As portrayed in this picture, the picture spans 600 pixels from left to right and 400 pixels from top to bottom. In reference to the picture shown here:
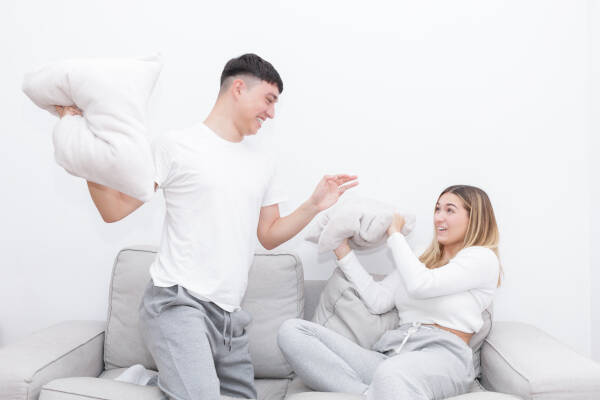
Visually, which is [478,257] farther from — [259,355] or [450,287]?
[259,355]

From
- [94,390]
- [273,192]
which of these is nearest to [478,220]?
[273,192]

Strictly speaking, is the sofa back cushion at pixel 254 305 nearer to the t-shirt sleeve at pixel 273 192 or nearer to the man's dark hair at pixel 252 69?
the t-shirt sleeve at pixel 273 192

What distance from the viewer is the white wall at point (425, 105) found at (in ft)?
7.13

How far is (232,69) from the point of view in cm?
170

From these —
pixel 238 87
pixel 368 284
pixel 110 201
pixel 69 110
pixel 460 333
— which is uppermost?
pixel 238 87

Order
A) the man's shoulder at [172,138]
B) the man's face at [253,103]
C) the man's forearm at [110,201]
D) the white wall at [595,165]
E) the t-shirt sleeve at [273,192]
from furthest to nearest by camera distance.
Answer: the white wall at [595,165], the t-shirt sleeve at [273,192], the man's face at [253,103], the man's shoulder at [172,138], the man's forearm at [110,201]

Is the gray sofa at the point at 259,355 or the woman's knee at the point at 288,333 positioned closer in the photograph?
the gray sofa at the point at 259,355

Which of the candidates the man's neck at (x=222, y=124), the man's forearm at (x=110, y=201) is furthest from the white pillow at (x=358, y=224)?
the man's forearm at (x=110, y=201)

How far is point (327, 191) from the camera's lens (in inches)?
68.4

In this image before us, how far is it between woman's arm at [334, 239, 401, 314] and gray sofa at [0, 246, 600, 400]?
0.19 metres

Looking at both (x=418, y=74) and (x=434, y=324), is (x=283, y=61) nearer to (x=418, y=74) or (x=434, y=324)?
(x=418, y=74)

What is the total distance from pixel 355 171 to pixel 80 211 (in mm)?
1223

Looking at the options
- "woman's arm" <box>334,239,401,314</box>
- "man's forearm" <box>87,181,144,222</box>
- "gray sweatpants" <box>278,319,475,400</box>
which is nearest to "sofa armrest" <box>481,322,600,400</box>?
"gray sweatpants" <box>278,319,475,400</box>

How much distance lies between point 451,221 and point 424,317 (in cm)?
35
